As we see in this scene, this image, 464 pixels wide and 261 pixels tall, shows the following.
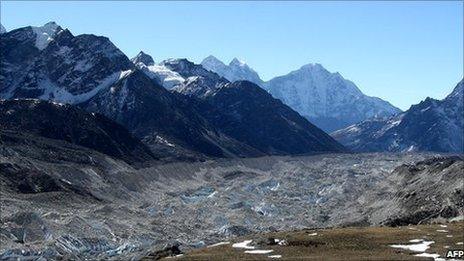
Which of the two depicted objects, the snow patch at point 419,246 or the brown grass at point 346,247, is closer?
the brown grass at point 346,247

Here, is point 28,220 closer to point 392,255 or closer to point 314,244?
point 314,244

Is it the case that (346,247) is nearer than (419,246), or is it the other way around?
(419,246)

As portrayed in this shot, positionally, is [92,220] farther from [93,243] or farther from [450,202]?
[450,202]

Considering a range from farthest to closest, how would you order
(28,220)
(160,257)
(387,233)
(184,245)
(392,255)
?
(28,220)
(184,245)
(387,233)
(160,257)
(392,255)

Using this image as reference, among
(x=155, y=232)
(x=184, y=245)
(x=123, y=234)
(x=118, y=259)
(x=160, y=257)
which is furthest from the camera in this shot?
(x=155, y=232)

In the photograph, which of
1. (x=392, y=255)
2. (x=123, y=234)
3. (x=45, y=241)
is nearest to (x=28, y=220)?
(x=45, y=241)

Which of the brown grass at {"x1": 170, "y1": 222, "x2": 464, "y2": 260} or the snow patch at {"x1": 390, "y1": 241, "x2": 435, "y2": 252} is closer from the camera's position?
the brown grass at {"x1": 170, "y1": 222, "x2": 464, "y2": 260}

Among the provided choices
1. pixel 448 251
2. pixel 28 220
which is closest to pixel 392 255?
pixel 448 251

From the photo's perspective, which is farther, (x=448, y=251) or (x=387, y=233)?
(x=387, y=233)

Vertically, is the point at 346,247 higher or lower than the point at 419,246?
higher
